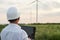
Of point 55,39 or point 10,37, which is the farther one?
point 55,39

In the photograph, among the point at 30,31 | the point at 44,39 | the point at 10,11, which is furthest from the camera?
the point at 44,39

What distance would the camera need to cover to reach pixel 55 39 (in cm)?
2059

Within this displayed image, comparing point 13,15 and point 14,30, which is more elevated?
point 13,15

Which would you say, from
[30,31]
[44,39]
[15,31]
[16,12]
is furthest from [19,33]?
[44,39]

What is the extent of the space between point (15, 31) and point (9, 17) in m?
0.25

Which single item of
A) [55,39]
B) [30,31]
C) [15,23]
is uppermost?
[15,23]

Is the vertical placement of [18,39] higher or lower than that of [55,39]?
higher

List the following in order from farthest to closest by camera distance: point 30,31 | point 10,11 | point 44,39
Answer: point 44,39 → point 30,31 → point 10,11

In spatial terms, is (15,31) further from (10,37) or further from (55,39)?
(55,39)

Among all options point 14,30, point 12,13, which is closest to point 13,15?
point 12,13

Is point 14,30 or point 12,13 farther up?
point 12,13

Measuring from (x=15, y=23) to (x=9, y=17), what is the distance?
0.14 meters

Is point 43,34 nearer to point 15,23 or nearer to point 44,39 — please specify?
point 44,39

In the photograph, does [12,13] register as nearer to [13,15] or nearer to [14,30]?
[13,15]
